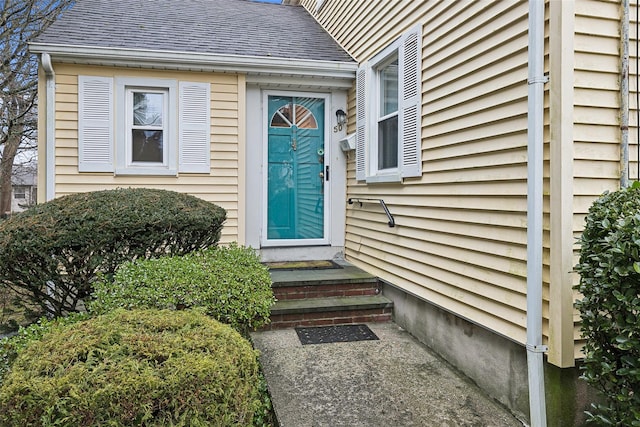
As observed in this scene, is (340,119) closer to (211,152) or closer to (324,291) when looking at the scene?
(211,152)

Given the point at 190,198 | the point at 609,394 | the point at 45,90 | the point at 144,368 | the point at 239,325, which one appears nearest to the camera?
the point at 144,368

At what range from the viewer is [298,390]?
9.19 ft

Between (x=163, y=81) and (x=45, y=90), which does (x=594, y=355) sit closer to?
(x=163, y=81)

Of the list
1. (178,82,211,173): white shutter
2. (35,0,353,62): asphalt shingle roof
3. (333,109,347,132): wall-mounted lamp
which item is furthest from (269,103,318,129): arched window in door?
(178,82,211,173): white shutter

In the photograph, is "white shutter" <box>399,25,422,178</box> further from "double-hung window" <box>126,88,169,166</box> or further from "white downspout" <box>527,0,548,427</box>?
"double-hung window" <box>126,88,169,166</box>

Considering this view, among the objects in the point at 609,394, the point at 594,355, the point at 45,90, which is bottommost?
the point at 609,394

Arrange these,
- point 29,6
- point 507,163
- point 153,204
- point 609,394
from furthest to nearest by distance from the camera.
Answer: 1. point 29,6
2. point 153,204
3. point 507,163
4. point 609,394

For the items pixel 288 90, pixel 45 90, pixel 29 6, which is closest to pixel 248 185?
pixel 288 90

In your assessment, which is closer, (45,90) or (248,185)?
(45,90)

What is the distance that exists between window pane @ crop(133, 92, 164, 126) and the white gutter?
4549 millimetres

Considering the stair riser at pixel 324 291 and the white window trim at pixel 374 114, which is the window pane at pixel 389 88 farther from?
the stair riser at pixel 324 291

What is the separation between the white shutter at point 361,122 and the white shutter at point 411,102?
84cm

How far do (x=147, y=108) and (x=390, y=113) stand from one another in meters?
2.93

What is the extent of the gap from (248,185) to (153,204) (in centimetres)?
205
